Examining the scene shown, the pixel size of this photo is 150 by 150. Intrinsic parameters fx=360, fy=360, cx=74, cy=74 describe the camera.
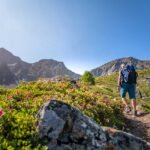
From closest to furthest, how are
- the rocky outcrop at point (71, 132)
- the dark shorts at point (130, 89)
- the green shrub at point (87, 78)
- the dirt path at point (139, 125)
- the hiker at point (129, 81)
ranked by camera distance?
1. the rocky outcrop at point (71, 132)
2. the dirt path at point (139, 125)
3. the hiker at point (129, 81)
4. the dark shorts at point (130, 89)
5. the green shrub at point (87, 78)

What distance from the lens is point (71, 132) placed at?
995 cm

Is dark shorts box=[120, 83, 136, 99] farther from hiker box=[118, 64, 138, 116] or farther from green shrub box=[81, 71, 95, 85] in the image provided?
green shrub box=[81, 71, 95, 85]

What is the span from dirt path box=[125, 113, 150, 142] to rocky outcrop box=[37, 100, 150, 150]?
19.1ft

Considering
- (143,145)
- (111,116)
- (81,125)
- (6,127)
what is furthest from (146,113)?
(6,127)

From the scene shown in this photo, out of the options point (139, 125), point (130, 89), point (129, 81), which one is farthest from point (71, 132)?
point (130, 89)

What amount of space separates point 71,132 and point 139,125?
29.1 ft

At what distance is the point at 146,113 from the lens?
69.2 feet

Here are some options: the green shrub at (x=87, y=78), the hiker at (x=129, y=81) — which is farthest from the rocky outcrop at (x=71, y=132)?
the green shrub at (x=87, y=78)

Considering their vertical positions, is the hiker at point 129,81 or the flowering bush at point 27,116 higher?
the hiker at point 129,81

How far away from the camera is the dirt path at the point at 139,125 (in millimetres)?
16781

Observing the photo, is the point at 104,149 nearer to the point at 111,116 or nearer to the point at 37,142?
the point at 37,142

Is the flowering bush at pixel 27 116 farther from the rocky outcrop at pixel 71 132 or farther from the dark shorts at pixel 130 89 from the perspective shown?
the dark shorts at pixel 130 89

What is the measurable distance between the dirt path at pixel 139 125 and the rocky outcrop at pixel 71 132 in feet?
19.1

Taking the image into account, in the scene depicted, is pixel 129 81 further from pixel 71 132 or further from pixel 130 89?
pixel 71 132
